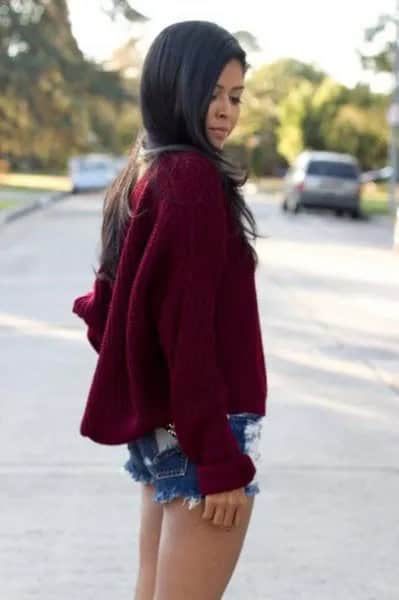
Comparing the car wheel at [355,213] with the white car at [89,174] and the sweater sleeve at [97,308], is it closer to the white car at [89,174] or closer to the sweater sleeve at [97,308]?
the white car at [89,174]

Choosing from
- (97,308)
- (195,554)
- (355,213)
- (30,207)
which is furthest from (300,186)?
(195,554)

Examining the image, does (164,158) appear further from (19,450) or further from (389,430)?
(389,430)

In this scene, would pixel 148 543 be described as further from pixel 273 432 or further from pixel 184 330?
pixel 273 432

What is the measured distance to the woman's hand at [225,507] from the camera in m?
2.38

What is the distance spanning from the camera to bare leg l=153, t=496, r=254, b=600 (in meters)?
2.46

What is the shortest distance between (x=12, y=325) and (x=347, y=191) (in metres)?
22.7

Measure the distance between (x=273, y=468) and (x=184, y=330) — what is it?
11.8 ft

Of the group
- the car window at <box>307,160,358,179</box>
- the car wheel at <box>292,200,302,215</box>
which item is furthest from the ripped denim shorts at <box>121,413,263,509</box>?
the car window at <box>307,160,358,179</box>

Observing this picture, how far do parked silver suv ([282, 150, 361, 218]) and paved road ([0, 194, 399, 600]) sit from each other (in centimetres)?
1998

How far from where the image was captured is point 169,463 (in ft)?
8.20

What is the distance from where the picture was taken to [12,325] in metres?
10.4

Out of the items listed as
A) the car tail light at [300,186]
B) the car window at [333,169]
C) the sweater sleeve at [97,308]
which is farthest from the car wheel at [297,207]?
the sweater sleeve at [97,308]

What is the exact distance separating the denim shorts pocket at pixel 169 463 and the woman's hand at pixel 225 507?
107 mm

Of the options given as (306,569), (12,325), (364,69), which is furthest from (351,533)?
(364,69)
